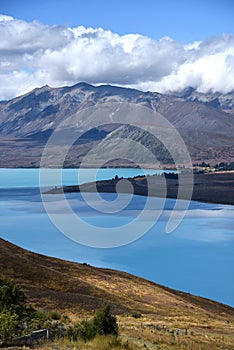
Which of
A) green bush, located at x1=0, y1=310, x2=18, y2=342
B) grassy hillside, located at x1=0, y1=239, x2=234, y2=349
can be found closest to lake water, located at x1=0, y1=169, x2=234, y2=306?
grassy hillside, located at x1=0, y1=239, x2=234, y2=349

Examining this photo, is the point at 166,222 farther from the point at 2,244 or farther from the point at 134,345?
the point at 134,345

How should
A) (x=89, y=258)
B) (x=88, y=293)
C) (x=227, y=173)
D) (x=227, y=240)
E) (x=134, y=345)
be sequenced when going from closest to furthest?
1. (x=134, y=345)
2. (x=88, y=293)
3. (x=89, y=258)
4. (x=227, y=240)
5. (x=227, y=173)

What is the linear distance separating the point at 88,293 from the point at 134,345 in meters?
14.5

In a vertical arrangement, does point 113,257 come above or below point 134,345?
→ above

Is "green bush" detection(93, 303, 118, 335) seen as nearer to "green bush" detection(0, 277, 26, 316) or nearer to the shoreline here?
"green bush" detection(0, 277, 26, 316)

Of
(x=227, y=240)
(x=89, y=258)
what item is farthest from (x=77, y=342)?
(x=227, y=240)

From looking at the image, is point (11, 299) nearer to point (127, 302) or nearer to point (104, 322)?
point (104, 322)

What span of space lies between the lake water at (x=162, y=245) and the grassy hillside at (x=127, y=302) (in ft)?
39.5

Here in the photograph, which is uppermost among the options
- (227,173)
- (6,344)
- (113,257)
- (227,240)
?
(227,173)

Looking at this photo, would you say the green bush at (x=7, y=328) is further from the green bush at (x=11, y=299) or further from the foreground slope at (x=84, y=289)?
the foreground slope at (x=84, y=289)

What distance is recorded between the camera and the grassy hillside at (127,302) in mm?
16094

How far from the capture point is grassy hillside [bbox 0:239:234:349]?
16094 mm

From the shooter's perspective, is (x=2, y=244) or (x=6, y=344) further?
(x=2, y=244)

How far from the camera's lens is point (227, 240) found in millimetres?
69688
